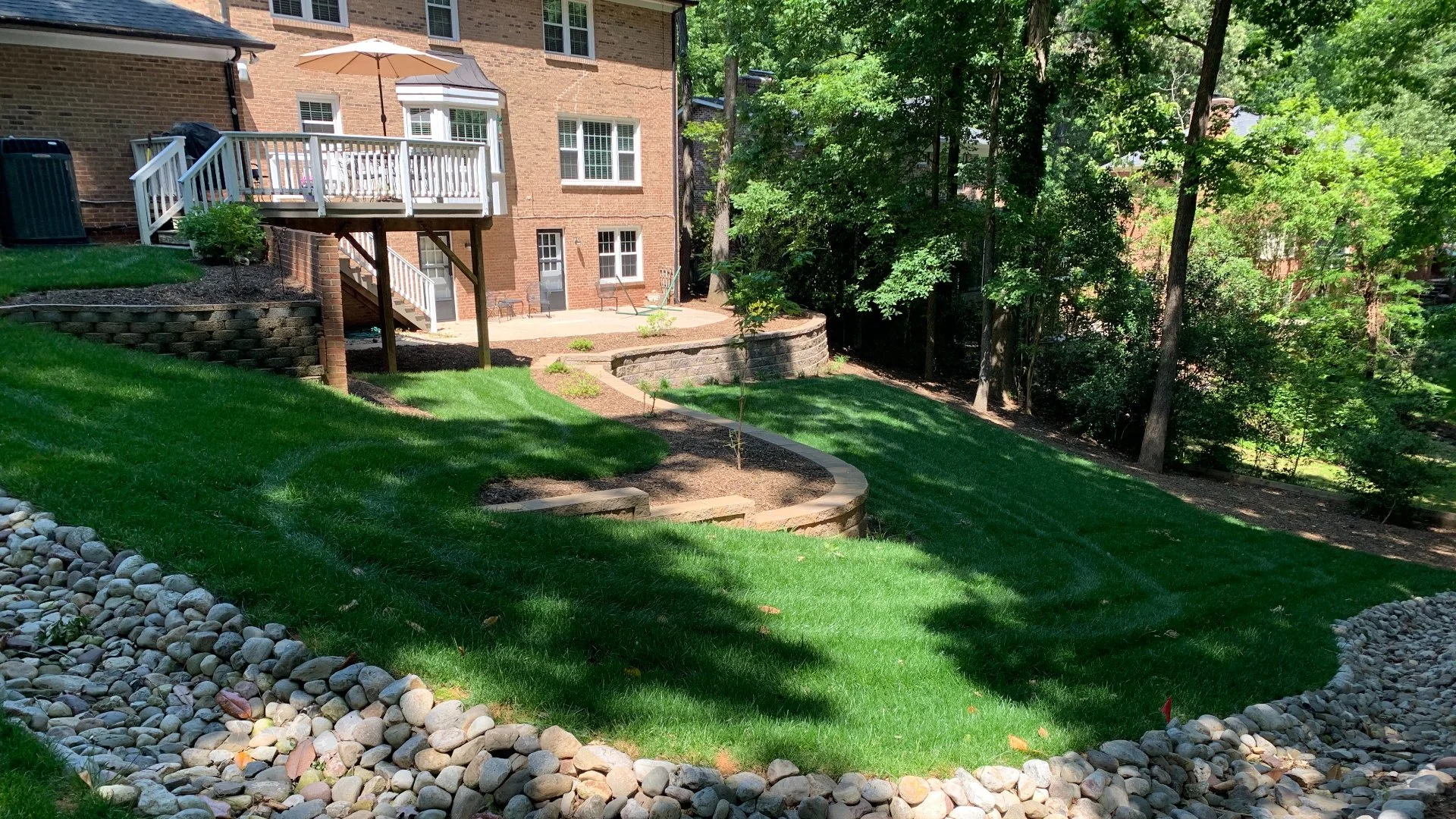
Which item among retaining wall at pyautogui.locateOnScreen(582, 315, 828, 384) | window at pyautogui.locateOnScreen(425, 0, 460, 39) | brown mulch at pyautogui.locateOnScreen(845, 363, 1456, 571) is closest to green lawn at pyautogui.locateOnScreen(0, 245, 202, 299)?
retaining wall at pyautogui.locateOnScreen(582, 315, 828, 384)

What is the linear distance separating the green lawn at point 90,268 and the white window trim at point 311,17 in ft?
22.7

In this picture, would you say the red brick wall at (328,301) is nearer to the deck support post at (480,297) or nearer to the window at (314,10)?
the deck support post at (480,297)

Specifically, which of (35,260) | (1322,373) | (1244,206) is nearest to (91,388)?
(35,260)

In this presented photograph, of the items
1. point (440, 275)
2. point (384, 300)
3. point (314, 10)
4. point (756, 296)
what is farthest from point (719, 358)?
point (314, 10)

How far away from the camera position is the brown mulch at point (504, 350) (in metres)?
12.9

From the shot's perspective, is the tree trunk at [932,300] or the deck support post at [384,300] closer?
the deck support post at [384,300]

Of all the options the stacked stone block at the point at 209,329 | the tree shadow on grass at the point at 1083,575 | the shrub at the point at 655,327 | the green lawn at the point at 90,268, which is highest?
the green lawn at the point at 90,268

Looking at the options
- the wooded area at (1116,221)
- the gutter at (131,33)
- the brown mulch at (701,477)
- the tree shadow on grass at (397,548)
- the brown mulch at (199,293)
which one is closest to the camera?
the tree shadow on grass at (397,548)

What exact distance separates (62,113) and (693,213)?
1547 centimetres

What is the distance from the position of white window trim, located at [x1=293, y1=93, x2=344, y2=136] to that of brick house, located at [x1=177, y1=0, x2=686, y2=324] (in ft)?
0.10

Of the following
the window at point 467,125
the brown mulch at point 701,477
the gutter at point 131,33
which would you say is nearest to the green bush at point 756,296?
the brown mulch at point 701,477

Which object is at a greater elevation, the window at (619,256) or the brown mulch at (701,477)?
the window at (619,256)

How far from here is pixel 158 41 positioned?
13.1m

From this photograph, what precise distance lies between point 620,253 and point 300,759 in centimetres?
1984
